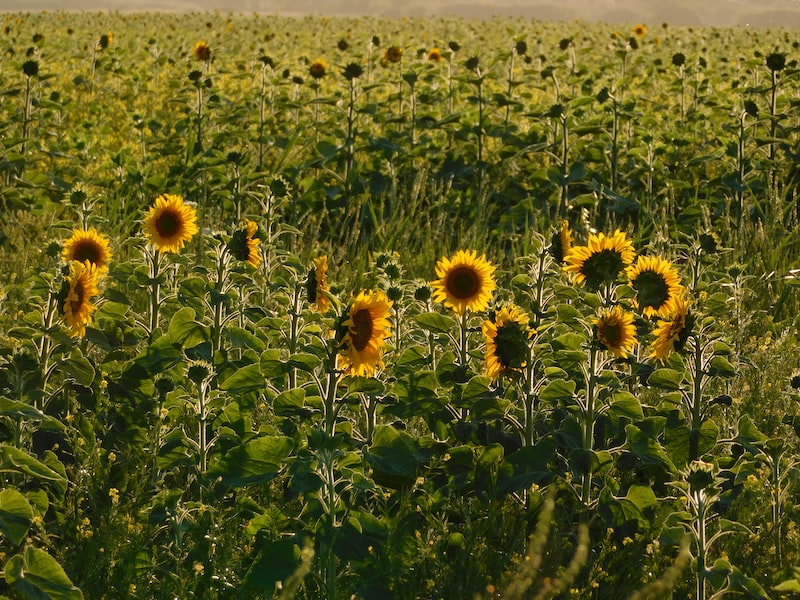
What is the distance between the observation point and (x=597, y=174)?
712cm

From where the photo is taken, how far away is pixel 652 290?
3074 mm

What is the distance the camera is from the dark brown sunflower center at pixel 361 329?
8.51ft

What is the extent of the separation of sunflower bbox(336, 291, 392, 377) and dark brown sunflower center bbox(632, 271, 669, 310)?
84cm

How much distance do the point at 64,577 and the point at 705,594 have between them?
1.60 metres

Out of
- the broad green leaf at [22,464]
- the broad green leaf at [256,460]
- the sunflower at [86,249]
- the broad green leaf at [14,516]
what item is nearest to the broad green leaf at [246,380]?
the broad green leaf at [256,460]

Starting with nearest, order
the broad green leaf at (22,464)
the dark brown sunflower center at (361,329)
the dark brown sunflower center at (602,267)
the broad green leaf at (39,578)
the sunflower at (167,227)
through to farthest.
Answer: the broad green leaf at (39,578) < the broad green leaf at (22,464) < the dark brown sunflower center at (361,329) < the dark brown sunflower center at (602,267) < the sunflower at (167,227)

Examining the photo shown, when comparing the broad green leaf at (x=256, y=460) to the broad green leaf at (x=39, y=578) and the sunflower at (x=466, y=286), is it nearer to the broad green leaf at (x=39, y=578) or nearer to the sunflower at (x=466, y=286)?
the broad green leaf at (x=39, y=578)

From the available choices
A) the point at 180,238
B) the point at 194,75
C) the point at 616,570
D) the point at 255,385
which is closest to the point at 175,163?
the point at 194,75

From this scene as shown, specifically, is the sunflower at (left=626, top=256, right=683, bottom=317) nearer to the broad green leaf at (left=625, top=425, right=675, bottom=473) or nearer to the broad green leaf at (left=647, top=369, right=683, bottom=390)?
the broad green leaf at (left=647, top=369, right=683, bottom=390)

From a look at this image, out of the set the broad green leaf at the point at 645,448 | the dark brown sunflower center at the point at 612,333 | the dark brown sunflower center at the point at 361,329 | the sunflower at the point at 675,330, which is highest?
→ the sunflower at the point at 675,330

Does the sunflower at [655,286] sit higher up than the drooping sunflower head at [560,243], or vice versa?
the drooping sunflower head at [560,243]

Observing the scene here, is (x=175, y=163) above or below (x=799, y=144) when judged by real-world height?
below

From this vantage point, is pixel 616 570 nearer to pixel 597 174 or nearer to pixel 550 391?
pixel 550 391

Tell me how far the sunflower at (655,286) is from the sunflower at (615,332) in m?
0.22
